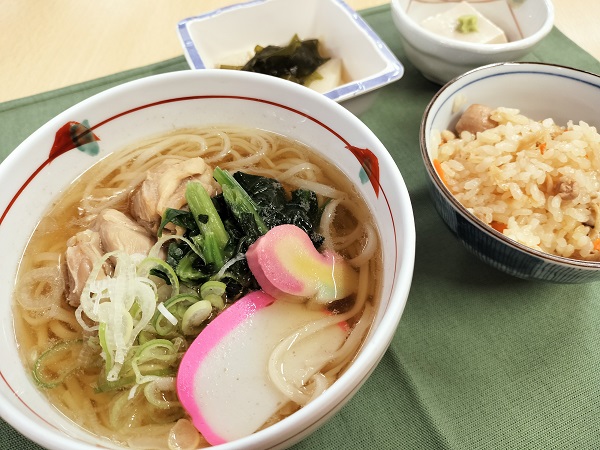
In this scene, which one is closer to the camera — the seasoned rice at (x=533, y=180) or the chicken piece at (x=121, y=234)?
the chicken piece at (x=121, y=234)

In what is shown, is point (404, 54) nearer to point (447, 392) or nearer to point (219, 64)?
point (219, 64)

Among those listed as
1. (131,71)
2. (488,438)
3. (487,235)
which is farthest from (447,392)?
(131,71)

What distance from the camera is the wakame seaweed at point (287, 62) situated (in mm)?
1804

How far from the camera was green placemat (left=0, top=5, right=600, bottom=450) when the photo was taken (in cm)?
109

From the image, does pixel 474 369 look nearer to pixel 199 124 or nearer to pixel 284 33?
pixel 199 124

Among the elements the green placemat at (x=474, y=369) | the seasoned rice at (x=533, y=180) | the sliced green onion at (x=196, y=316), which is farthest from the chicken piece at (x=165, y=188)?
the seasoned rice at (x=533, y=180)

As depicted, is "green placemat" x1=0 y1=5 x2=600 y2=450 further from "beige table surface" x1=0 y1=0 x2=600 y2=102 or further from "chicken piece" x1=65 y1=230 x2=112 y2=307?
"beige table surface" x1=0 y1=0 x2=600 y2=102

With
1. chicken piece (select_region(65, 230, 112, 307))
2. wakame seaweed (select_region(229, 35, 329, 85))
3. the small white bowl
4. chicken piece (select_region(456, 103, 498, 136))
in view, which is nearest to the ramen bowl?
chicken piece (select_region(456, 103, 498, 136))

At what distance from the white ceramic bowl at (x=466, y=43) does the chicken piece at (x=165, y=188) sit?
943 mm

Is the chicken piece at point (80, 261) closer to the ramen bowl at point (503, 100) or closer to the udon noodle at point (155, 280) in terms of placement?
the udon noodle at point (155, 280)

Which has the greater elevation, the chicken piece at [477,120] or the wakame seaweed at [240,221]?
the wakame seaweed at [240,221]

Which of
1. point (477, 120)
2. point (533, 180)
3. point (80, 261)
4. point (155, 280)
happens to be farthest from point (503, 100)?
point (80, 261)

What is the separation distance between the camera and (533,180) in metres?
1.36

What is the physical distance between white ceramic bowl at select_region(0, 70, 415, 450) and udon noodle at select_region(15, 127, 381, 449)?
3cm
